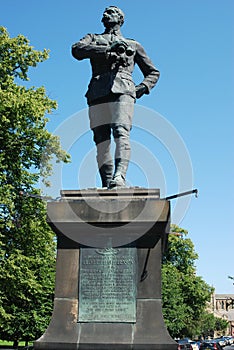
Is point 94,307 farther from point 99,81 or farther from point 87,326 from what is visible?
point 99,81

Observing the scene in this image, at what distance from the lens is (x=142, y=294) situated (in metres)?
6.67

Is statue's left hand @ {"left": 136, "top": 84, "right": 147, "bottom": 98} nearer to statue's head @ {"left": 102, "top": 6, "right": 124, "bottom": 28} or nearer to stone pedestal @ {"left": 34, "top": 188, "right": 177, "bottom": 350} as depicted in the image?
statue's head @ {"left": 102, "top": 6, "right": 124, "bottom": 28}

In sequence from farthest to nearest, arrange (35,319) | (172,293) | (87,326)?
1. (172,293)
2. (35,319)
3. (87,326)

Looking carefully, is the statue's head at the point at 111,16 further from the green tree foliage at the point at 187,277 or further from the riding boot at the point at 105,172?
the green tree foliage at the point at 187,277

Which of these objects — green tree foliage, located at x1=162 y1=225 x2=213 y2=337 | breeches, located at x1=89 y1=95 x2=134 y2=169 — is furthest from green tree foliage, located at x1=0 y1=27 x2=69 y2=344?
green tree foliage, located at x1=162 y1=225 x2=213 y2=337

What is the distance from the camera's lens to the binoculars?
300 inches

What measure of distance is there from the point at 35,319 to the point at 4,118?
1224 cm

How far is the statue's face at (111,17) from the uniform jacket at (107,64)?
0.22 meters

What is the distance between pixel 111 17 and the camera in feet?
27.1

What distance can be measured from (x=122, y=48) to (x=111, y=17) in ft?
3.18

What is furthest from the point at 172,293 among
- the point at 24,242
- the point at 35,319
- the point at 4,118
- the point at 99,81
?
the point at 99,81

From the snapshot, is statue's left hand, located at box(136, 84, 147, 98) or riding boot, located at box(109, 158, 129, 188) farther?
statue's left hand, located at box(136, 84, 147, 98)

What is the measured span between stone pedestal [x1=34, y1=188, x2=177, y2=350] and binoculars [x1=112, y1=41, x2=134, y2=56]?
2240 mm

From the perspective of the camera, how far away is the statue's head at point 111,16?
27.1 ft
